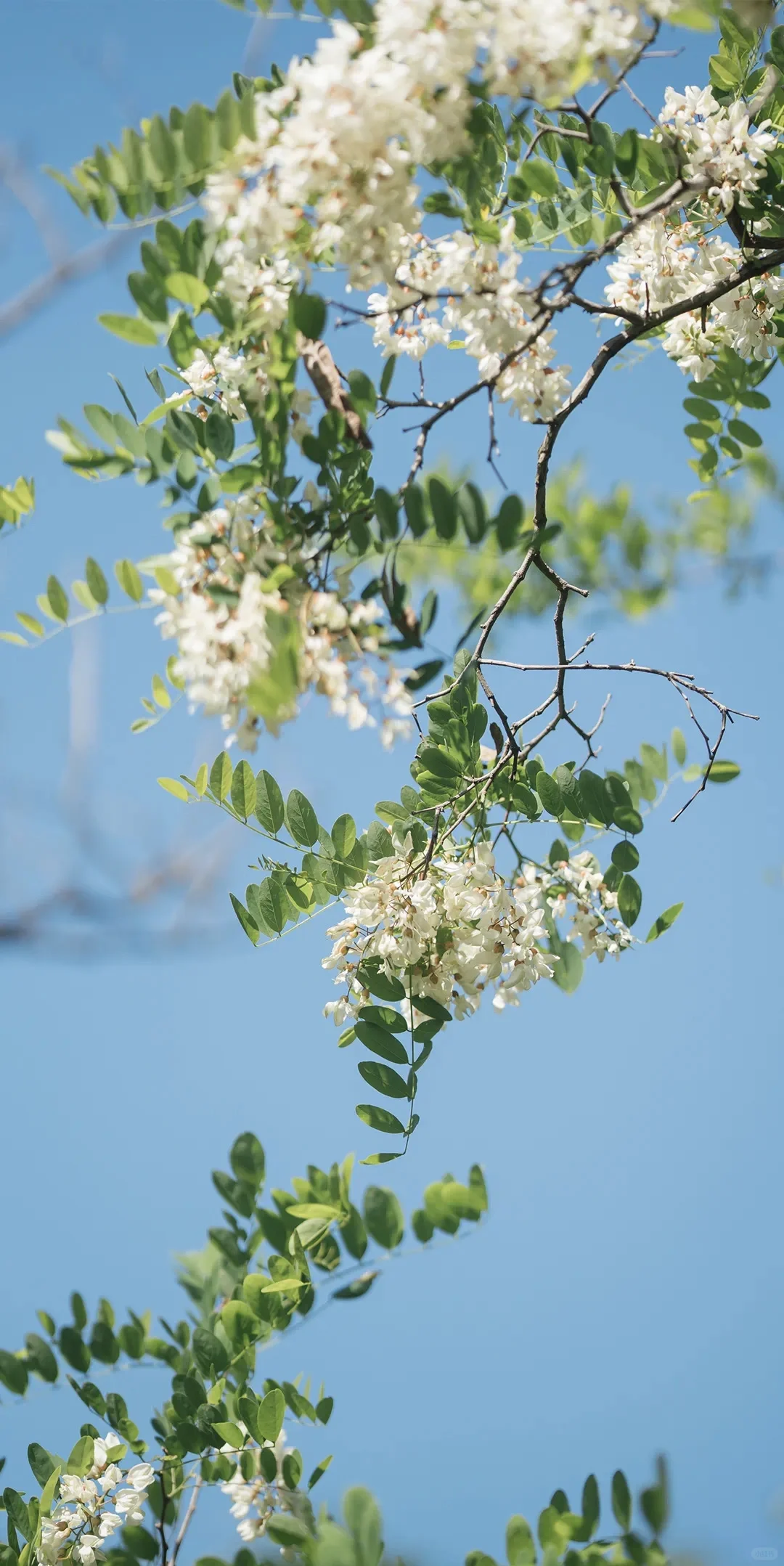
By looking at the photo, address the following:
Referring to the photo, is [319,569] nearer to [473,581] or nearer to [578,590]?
[578,590]

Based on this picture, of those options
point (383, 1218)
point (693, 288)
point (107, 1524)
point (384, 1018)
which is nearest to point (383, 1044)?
point (384, 1018)

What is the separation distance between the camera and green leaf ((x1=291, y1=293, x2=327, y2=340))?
2.39 feet

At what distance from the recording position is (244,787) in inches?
40.6

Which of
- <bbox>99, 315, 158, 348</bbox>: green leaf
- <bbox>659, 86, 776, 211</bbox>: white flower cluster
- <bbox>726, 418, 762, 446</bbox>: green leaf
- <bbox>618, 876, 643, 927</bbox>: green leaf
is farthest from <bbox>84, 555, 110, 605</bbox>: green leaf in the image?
<bbox>726, 418, 762, 446</bbox>: green leaf

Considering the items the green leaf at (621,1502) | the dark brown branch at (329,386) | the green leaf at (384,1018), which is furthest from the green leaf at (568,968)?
the dark brown branch at (329,386)

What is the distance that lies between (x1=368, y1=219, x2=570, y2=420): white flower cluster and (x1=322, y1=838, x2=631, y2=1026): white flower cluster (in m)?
0.37

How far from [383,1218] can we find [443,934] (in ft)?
1.12

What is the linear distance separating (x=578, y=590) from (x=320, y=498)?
1.05ft

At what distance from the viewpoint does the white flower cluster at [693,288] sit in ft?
3.62

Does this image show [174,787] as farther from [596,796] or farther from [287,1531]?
[287,1531]

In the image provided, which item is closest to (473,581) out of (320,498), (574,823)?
(574,823)

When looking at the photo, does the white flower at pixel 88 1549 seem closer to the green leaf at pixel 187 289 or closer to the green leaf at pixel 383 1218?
the green leaf at pixel 383 1218

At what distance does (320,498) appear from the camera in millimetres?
790

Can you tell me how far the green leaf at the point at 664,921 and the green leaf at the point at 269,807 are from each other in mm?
360
